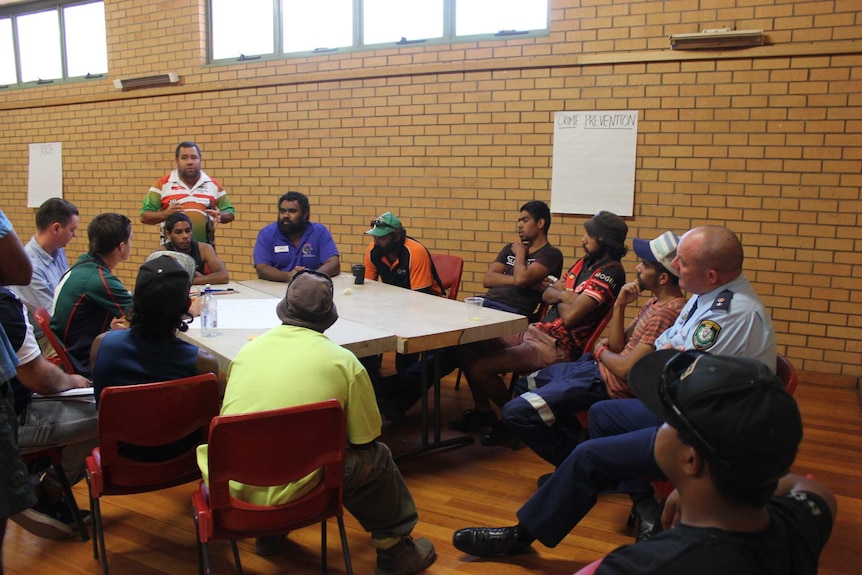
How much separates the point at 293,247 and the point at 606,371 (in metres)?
2.71

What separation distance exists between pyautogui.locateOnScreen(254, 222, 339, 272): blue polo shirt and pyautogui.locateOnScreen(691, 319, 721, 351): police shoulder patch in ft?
10.1

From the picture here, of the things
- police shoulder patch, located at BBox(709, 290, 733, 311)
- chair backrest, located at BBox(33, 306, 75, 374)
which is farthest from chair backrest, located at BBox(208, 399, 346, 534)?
chair backrest, located at BBox(33, 306, 75, 374)

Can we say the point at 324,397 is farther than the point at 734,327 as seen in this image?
No

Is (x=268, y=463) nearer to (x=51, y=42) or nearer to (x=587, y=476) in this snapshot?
(x=587, y=476)

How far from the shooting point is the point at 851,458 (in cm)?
357

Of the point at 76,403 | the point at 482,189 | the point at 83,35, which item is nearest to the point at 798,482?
the point at 76,403

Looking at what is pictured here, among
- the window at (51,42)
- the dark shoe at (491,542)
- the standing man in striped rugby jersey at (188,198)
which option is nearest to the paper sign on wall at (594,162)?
the standing man in striped rugby jersey at (188,198)

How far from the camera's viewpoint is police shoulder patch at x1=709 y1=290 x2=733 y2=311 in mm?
2301

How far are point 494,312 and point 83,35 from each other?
6.84 m

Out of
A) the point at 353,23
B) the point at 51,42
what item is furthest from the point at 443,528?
the point at 51,42

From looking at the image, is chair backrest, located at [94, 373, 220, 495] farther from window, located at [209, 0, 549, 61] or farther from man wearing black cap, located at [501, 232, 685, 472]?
window, located at [209, 0, 549, 61]

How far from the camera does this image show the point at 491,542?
2568 mm

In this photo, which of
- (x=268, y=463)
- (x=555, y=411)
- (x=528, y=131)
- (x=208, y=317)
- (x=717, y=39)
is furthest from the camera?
(x=528, y=131)

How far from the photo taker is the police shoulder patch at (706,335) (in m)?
2.27
